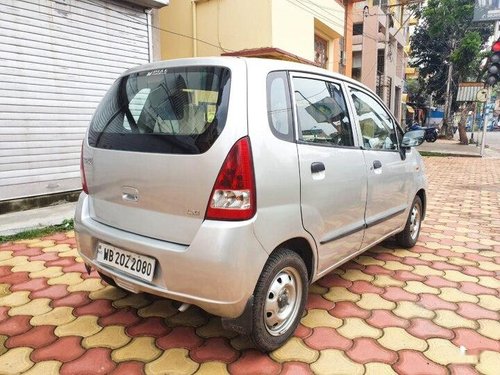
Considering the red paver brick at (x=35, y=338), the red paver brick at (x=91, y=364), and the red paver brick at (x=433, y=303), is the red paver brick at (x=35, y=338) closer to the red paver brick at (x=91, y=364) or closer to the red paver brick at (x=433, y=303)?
the red paver brick at (x=91, y=364)

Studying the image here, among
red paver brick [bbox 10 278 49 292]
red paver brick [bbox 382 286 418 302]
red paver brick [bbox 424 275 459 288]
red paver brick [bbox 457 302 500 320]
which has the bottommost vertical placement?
red paver brick [bbox 457 302 500 320]

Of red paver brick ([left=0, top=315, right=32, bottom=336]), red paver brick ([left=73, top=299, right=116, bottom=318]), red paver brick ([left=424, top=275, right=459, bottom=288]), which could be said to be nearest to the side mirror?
red paver brick ([left=424, top=275, right=459, bottom=288])

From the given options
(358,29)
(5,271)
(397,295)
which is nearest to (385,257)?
(397,295)

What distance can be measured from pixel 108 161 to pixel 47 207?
4.13 m

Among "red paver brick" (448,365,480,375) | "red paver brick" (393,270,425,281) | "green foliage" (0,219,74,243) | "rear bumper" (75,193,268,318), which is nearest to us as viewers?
"rear bumper" (75,193,268,318)

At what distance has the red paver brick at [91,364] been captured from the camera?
2094 millimetres

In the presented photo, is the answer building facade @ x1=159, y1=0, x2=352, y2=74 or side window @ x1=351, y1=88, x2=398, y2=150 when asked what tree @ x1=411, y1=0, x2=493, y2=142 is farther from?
side window @ x1=351, y1=88, x2=398, y2=150

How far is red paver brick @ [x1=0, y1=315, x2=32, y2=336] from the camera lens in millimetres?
2475

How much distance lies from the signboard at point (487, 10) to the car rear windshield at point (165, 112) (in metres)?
15.7

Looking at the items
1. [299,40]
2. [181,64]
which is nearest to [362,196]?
[181,64]

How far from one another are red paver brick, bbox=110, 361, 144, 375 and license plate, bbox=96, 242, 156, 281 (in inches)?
19.0

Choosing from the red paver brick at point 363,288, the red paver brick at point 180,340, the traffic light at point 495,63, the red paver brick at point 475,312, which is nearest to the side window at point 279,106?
the red paver brick at point 180,340

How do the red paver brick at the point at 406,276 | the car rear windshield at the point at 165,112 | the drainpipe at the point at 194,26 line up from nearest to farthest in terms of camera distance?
the car rear windshield at the point at 165,112
the red paver brick at the point at 406,276
the drainpipe at the point at 194,26

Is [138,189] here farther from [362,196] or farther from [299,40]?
[299,40]
